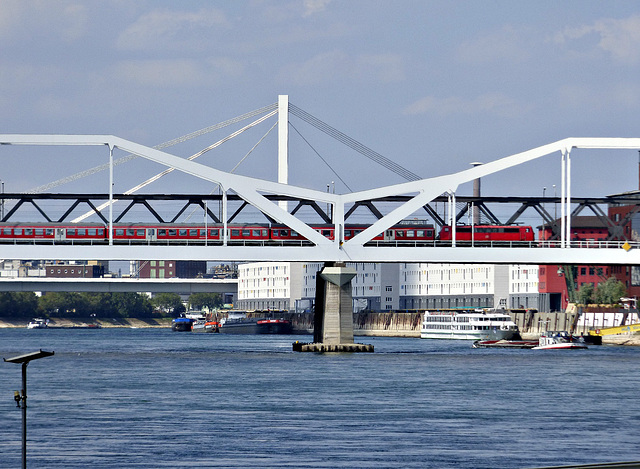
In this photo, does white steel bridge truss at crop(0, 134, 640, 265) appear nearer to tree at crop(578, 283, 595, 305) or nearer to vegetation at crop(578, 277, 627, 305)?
vegetation at crop(578, 277, 627, 305)

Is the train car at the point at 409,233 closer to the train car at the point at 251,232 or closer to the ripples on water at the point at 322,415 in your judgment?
the train car at the point at 251,232

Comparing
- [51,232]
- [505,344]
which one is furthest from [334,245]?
[505,344]

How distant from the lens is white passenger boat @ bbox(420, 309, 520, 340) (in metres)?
163

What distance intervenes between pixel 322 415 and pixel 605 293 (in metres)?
128

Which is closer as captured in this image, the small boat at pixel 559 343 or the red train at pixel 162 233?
the red train at pixel 162 233

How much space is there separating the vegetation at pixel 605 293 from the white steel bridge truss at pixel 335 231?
7166cm

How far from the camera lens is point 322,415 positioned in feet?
187

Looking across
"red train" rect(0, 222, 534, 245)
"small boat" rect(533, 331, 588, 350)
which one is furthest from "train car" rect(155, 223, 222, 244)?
"small boat" rect(533, 331, 588, 350)

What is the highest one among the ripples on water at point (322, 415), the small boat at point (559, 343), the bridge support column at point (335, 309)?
the bridge support column at point (335, 309)

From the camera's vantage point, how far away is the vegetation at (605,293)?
583ft

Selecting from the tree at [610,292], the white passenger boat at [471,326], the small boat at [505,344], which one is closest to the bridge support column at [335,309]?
the small boat at [505,344]

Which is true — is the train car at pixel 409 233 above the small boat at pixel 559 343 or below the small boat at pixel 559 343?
above

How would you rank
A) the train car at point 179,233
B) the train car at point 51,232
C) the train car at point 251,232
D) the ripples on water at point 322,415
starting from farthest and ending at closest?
1. the train car at point 251,232
2. the train car at point 179,233
3. the train car at point 51,232
4. the ripples on water at point 322,415

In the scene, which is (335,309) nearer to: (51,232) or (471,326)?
(51,232)
